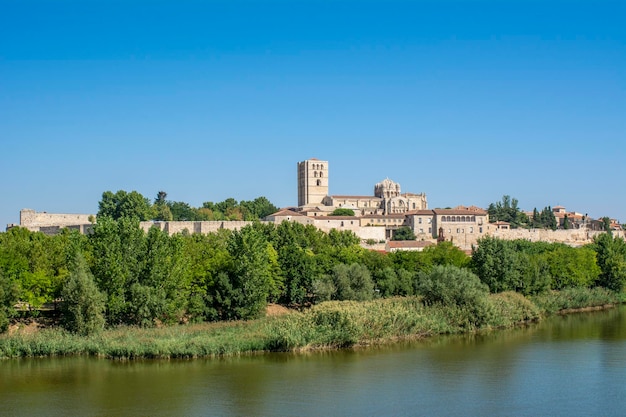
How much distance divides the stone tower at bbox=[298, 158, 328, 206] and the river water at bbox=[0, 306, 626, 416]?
182 ft

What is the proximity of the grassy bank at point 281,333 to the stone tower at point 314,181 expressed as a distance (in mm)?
52065

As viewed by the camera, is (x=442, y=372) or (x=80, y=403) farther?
(x=442, y=372)

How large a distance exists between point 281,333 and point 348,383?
418 centimetres

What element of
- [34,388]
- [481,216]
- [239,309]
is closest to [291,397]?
[34,388]

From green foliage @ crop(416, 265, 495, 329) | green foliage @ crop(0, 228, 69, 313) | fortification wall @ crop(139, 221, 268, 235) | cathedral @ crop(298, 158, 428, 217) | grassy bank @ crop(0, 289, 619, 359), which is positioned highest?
cathedral @ crop(298, 158, 428, 217)

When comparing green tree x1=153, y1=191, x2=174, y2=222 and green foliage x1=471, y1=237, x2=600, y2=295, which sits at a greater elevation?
green tree x1=153, y1=191, x2=174, y2=222

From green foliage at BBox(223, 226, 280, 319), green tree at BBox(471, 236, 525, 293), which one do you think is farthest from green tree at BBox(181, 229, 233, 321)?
green tree at BBox(471, 236, 525, 293)

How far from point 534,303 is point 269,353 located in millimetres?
11860

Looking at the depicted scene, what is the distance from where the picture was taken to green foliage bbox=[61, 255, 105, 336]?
21188mm

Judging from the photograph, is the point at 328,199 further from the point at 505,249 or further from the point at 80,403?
the point at 80,403

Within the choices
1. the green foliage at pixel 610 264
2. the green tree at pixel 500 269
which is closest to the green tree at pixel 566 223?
the green foliage at pixel 610 264

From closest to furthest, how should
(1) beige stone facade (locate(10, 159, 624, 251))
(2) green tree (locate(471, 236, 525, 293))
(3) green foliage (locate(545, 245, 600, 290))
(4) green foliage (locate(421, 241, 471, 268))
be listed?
(2) green tree (locate(471, 236, 525, 293)) → (3) green foliage (locate(545, 245, 600, 290)) → (4) green foliage (locate(421, 241, 471, 268)) → (1) beige stone facade (locate(10, 159, 624, 251))

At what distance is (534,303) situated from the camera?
28.3 m

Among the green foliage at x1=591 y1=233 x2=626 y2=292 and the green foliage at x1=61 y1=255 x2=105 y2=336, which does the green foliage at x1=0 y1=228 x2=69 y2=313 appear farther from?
the green foliage at x1=591 y1=233 x2=626 y2=292
